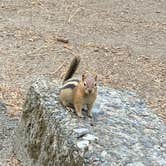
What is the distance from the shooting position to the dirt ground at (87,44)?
650cm

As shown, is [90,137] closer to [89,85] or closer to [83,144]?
[83,144]

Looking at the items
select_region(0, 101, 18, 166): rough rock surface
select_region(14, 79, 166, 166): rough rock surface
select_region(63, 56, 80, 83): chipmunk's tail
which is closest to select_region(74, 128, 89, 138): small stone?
select_region(14, 79, 166, 166): rough rock surface

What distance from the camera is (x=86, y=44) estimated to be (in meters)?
7.50

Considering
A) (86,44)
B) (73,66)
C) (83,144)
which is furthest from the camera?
(86,44)

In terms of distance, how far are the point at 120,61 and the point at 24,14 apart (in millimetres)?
1902

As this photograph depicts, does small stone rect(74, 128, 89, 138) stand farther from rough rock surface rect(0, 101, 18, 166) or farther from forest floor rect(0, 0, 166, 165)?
forest floor rect(0, 0, 166, 165)

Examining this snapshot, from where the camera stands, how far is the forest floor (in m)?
6.48

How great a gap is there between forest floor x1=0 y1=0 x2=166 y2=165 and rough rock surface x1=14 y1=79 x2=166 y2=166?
3.18 ft

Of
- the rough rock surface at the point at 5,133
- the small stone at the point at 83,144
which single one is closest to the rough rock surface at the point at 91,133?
the small stone at the point at 83,144

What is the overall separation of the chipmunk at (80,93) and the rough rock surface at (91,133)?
→ 0.31ft

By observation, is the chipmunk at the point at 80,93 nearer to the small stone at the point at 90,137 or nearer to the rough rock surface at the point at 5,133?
the small stone at the point at 90,137

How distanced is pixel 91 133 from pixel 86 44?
12.4ft

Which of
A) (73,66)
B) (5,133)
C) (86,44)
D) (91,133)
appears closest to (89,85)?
(91,133)

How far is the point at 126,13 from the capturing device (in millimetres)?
9039
